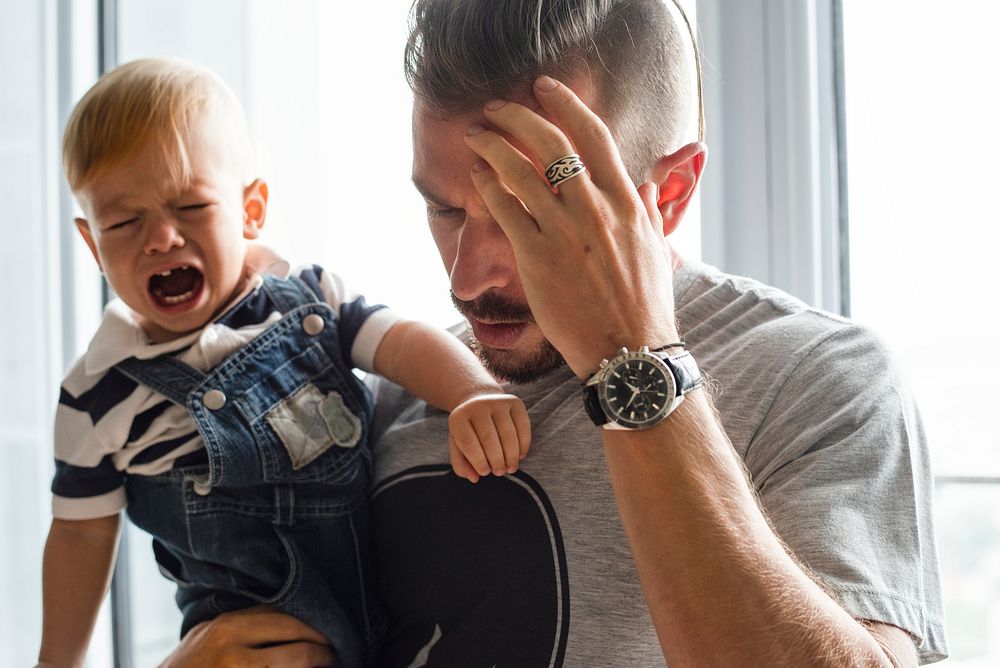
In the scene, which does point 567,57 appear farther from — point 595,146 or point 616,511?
point 616,511

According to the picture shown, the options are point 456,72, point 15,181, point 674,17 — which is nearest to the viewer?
point 456,72

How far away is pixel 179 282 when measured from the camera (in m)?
1.28

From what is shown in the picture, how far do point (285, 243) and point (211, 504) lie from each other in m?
0.84

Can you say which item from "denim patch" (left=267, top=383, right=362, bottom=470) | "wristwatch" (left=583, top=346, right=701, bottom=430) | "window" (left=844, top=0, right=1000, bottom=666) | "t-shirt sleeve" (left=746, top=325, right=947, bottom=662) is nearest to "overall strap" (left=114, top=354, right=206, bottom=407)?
"denim patch" (left=267, top=383, right=362, bottom=470)

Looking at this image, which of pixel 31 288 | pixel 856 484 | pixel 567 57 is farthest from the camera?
pixel 31 288

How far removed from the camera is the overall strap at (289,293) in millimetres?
1297

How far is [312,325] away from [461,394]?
25 centimetres

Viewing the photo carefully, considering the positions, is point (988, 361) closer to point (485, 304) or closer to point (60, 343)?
point (485, 304)

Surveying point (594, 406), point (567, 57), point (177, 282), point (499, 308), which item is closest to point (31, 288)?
point (177, 282)

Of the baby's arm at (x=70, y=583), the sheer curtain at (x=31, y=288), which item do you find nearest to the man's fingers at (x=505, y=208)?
the baby's arm at (x=70, y=583)

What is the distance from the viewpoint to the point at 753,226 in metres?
1.52

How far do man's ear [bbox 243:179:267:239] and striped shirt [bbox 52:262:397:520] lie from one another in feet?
0.44

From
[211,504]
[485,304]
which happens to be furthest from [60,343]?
[485,304]

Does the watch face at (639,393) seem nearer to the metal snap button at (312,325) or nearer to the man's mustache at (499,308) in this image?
the man's mustache at (499,308)
